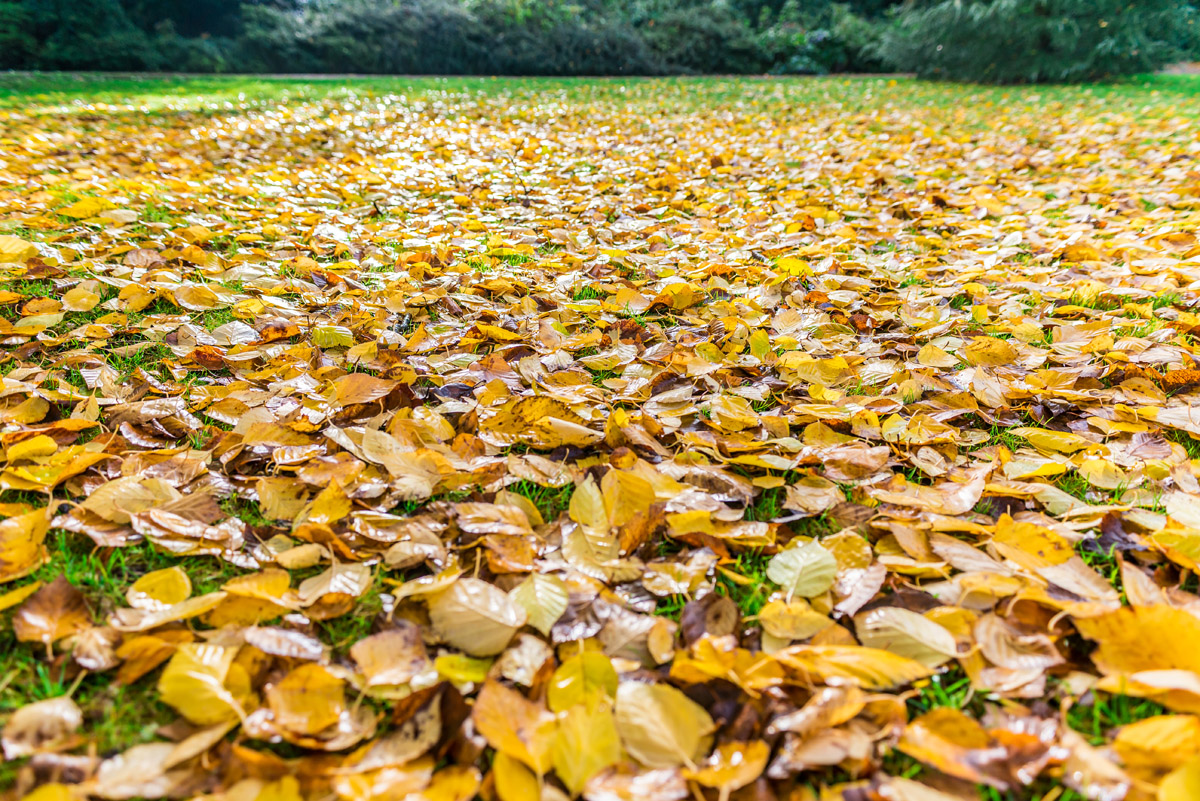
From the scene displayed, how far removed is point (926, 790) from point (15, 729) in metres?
1.09

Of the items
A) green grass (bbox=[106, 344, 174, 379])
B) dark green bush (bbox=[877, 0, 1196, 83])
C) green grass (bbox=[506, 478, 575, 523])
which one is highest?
dark green bush (bbox=[877, 0, 1196, 83])

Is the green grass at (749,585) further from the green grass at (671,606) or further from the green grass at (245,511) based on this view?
the green grass at (245,511)

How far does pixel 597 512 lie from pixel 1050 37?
39.6 feet

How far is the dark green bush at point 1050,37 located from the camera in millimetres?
9219

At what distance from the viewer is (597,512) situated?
3.94 ft

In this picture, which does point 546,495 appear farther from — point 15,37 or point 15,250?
point 15,37

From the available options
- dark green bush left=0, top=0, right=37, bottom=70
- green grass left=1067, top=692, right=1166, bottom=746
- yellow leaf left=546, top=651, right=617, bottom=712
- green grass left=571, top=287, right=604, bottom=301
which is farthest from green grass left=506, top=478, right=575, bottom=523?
dark green bush left=0, top=0, right=37, bottom=70

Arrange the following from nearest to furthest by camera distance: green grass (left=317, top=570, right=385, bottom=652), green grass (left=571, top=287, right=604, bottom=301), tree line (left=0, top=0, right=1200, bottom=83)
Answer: green grass (left=317, top=570, right=385, bottom=652)
green grass (left=571, top=287, right=604, bottom=301)
tree line (left=0, top=0, right=1200, bottom=83)

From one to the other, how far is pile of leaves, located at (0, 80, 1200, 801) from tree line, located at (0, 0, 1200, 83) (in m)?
9.11

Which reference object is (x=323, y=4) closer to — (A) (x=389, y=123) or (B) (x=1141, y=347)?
(A) (x=389, y=123)

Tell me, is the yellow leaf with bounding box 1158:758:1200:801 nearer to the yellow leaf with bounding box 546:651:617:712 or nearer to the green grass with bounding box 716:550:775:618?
the green grass with bounding box 716:550:775:618

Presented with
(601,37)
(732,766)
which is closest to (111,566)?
(732,766)

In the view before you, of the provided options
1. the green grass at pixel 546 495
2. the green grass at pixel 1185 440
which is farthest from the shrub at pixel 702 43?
the green grass at pixel 546 495

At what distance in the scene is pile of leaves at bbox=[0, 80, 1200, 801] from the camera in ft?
2.63
